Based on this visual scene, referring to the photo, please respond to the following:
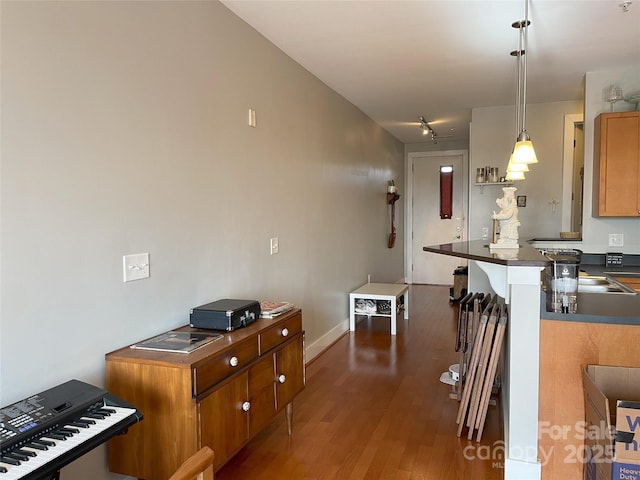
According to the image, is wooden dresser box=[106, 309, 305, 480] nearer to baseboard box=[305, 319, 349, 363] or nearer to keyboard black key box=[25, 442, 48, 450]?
Answer: keyboard black key box=[25, 442, 48, 450]

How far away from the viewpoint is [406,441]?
262 centimetres

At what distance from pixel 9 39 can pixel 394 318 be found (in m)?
4.19

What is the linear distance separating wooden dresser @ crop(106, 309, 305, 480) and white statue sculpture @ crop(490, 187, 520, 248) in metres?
1.69

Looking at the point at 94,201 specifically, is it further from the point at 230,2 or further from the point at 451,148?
the point at 451,148

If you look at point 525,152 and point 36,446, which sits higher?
point 525,152

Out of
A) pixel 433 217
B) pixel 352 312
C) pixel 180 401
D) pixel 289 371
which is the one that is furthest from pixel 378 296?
pixel 433 217

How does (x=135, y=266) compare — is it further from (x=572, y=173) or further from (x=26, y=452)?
(x=572, y=173)

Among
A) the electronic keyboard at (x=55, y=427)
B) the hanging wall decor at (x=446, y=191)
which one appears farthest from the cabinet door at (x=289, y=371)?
the hanging wall decor at (x=446, y=191)

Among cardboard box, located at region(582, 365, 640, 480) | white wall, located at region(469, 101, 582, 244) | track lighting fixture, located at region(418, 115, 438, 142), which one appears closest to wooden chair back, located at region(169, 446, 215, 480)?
cardboard box, located at region(582, 365, 640, 480)

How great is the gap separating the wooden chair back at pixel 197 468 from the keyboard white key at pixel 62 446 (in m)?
0.58

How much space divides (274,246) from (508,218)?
163 centimetres

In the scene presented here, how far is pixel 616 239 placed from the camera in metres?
4.10

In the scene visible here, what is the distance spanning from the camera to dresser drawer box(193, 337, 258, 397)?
69.7 inches

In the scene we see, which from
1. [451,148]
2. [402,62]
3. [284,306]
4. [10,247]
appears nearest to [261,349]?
[284,306]
